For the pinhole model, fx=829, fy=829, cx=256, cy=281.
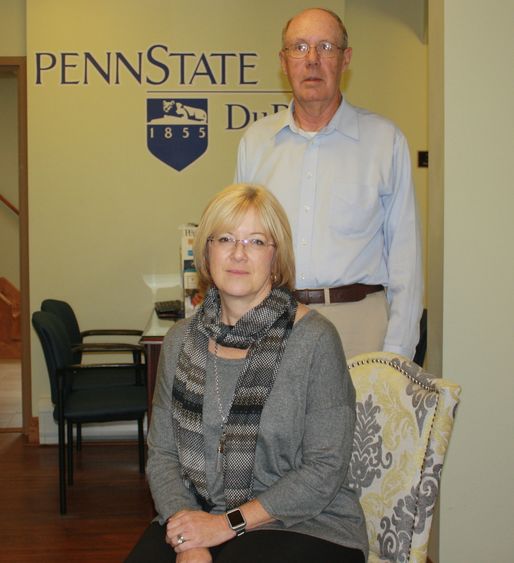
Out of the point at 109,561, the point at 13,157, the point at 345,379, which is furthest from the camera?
the point at 13,157

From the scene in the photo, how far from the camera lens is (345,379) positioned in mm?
1912

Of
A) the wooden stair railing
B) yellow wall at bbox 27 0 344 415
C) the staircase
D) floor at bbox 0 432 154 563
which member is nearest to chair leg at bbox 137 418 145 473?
floor at bbox 0 432 154 563

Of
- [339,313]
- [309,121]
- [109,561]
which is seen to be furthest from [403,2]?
[109,561]

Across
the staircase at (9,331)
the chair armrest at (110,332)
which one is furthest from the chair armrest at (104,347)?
the staircase at (9,331)

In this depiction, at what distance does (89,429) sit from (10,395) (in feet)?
5.42

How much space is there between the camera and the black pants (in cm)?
174

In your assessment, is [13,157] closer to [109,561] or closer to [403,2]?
[403,2]

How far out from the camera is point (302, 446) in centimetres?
191

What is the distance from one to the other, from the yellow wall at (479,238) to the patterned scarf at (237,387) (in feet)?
3.43

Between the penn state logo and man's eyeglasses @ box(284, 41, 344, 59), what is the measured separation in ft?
8.89

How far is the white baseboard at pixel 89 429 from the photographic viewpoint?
17.3 feet

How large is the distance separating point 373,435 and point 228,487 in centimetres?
38

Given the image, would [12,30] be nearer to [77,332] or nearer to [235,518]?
[77,332]

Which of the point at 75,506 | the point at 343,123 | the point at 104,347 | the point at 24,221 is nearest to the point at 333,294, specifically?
the point at 343,123
